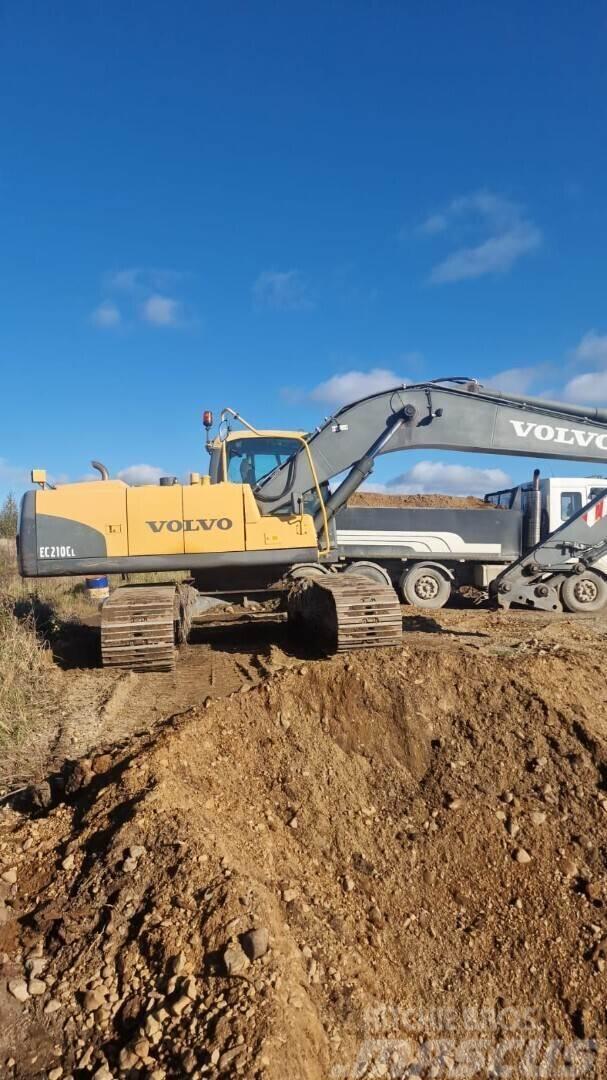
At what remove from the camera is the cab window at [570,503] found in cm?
1318

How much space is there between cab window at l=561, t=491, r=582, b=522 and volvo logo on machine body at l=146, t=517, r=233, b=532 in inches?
313

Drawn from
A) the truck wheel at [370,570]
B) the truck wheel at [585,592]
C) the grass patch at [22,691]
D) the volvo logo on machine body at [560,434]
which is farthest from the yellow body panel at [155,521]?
the truck wheel at [585,592]

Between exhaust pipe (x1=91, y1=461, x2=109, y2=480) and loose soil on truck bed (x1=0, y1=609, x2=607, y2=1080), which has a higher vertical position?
exhaust pipe (x1=91, y1=461, x2=109, y2=480)

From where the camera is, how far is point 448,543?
12.9 meters

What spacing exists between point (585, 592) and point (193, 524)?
767 centimetres

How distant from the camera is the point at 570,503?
13.3m

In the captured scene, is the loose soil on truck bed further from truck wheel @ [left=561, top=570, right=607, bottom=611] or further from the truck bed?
the truck bed

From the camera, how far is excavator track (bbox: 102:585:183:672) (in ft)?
22.0

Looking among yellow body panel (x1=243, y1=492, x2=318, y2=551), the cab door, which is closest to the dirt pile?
the cab door

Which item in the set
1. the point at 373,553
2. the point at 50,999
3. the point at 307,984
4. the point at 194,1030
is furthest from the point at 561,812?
the point at 373,553

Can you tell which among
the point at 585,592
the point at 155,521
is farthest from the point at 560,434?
the point at 155,521

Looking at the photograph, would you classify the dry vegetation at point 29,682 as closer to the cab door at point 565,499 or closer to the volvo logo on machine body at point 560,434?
the volvo logo on machine body at point 560,434

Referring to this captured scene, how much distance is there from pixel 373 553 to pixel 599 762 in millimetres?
8542

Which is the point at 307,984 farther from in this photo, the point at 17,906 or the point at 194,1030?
the point at 17,906
